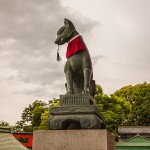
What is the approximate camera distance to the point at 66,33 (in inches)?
309

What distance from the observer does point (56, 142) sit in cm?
651

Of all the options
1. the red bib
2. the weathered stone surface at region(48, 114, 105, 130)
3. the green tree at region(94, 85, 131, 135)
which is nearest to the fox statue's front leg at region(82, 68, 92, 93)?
the red bib

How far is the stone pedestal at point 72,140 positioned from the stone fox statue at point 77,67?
4.04ft

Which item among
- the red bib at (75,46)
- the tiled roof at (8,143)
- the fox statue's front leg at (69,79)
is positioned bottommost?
the tiled roof at (8,143)

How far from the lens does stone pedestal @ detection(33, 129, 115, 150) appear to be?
20.8ft

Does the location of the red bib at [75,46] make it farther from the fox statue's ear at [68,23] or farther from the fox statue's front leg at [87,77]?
the fox statue's front leg at [87,77]

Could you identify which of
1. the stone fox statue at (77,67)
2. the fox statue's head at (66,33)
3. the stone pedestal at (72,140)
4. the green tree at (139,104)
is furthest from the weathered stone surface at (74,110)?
the green tree at (139,104)

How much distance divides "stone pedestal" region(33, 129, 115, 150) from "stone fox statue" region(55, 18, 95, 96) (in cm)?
123

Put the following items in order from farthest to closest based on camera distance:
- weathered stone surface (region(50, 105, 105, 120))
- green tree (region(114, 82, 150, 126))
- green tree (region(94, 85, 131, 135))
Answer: green tree (region(114, 82, 150, 126))
green tree (region(94, 85, 131, 135))
weathered stone surface (region(50, 105, 105, 120))

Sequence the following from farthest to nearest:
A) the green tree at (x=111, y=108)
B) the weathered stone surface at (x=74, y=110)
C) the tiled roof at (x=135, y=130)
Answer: the tiled roof at (x=135, y=130), the green tree at (x=111, y=108), the weathered stone surface at (x=74, y=110)

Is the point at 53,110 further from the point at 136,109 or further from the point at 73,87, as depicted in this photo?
the point at 136,109

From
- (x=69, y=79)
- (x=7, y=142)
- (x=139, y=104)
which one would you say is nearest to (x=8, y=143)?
(x=7, y=142)

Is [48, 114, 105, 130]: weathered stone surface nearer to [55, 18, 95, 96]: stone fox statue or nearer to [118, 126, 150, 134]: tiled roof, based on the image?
[55, 18, 95, 96]: stone fox statue

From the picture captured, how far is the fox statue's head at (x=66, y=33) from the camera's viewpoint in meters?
7.84
